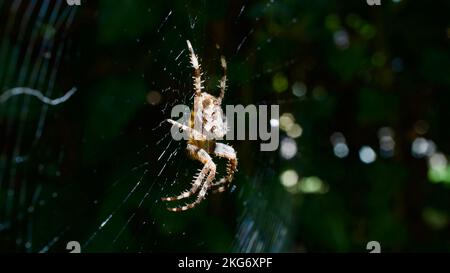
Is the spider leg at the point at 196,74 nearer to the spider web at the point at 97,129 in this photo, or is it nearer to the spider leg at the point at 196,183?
the spider web at the point at 97,129

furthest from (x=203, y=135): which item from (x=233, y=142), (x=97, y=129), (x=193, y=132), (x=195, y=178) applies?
(x=233, y=142)

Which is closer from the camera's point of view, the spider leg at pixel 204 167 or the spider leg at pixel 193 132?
the spider leg at pixel 193 132

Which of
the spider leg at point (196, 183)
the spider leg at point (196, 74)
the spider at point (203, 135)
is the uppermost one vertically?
the spider leg at point (196, 74)

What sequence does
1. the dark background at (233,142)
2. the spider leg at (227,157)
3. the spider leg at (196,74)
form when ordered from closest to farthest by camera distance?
the spider leg at (196,74), the spider leg at (227,157), the dark background at (233,142)

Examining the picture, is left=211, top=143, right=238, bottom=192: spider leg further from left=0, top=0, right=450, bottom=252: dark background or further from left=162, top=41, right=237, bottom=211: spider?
left=0, top=0, right=450, bottom=252: dark background

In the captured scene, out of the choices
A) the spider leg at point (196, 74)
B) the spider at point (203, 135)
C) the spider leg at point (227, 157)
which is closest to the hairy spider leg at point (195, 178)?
the spider at point (203, 135)

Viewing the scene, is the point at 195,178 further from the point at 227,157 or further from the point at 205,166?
the point at 227,157

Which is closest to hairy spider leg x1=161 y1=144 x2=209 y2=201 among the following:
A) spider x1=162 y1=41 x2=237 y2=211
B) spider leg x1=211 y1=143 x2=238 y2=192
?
spider x1=162 y1=41 x2=237 y2=211
